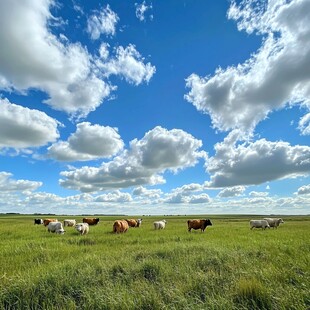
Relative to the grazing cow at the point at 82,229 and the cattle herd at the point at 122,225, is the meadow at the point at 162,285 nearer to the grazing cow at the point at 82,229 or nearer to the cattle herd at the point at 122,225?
the grazing cow at the point at 82,229

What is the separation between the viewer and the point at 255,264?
9273 mm

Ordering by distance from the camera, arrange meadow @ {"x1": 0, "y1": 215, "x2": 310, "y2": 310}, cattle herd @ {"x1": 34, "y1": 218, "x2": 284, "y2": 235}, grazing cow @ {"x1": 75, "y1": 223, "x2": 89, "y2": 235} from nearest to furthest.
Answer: meadow @ {"x1": 0, "y1": 215, "x2": 310, "y2": 310} < grazing cow @ {"x1": 75, "y1": 223, "x2": 89, "y2": 235} < cattle herd @ {"x1": 34, "y1": 218, "x2": 284, "y2": 235}

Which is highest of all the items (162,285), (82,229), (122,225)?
(122,225)

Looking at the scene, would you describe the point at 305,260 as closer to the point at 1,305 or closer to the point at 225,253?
the point at 225,253

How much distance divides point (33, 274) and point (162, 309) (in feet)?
15.8

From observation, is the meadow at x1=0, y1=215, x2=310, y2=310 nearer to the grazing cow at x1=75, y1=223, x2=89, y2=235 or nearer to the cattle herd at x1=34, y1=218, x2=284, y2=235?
the grazing cow at x1=75, y1=223, x2=89, y2=235

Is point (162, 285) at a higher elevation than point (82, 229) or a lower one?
lower

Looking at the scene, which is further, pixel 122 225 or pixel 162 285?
pixel 122 225

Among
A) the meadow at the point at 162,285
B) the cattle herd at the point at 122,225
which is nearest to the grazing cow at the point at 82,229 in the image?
the cattle herd at the point at 122,225

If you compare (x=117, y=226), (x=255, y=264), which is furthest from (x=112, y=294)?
(x=117, y=226)

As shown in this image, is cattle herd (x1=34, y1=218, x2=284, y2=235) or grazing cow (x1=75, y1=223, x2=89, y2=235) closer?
grazing cow (x1=75, y1=223, x2=89, y2=235)

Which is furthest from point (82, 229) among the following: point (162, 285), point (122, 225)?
point (162, 285)

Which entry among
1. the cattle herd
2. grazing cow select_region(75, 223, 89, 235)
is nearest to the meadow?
grazing cow select_region(75, 223, 89, 235)

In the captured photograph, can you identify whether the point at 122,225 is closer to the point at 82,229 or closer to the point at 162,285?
the point at 82,229
